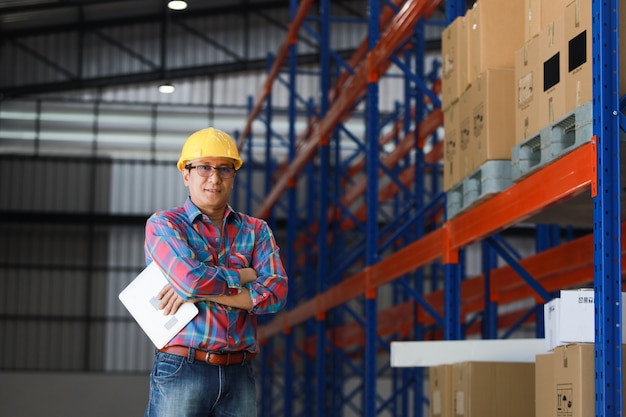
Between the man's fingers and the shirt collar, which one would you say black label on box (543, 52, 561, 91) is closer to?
the shirt collar

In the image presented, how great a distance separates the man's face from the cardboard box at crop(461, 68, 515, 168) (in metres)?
3.05

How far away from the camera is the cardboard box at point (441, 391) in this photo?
8484 mm

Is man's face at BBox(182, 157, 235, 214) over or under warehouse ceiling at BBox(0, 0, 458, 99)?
under

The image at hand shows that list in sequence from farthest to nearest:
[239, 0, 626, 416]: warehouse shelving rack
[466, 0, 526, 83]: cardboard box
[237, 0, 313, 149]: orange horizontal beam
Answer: [237, 0, 313, 149]: orange horizontal beam
[466, 0, 526, 83]: cardboard box
[239, 0, 626, 416]: warehouse shelving rack

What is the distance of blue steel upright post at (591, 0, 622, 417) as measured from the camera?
581 cm

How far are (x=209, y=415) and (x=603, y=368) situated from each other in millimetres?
2175

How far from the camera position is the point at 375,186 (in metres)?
12.6

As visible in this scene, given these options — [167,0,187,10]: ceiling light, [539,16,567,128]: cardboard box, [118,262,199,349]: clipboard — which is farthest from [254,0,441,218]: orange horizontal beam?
[167,0,187,10]: ceiling light

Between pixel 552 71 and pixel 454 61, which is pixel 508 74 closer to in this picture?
pixel 454 61

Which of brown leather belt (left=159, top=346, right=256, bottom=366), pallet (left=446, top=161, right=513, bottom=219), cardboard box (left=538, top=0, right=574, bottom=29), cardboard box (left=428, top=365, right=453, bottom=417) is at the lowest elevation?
cardboard box (left=428, top=365, right=453, bottom=417)

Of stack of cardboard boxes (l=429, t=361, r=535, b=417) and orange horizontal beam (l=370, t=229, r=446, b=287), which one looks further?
orange horizontal beam (l=370, t=229, r=446, b=287)

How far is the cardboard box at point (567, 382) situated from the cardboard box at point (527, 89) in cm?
150

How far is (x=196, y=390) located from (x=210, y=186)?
0.98m

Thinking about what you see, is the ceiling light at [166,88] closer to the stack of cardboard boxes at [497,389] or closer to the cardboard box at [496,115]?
the cardboard box at [496,115]
